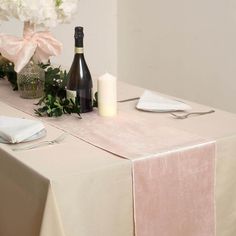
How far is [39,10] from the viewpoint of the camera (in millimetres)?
1550

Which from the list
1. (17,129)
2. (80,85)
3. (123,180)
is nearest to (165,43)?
(80,85)

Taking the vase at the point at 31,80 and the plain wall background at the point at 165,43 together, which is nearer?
the vase at the point at 31,80

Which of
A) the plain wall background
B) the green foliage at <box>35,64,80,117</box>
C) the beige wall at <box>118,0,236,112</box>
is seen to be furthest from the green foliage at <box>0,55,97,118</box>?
the beige wall at <box>118,0,236,112</box>

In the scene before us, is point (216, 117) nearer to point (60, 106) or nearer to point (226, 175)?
point (226, 175)

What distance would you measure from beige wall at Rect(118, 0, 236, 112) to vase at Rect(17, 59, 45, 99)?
1.33 m

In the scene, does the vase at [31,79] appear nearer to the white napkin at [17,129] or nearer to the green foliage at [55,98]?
the green foliage at [55,98]

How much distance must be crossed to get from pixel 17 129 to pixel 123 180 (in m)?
0.34

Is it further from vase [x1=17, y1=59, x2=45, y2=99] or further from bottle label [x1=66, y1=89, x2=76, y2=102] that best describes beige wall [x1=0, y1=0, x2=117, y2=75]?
bottle label [x1=66, y1=89, x2=76, y2=102]

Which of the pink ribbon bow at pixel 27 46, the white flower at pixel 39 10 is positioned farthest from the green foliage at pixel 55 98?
the white flower at pixel 39 10

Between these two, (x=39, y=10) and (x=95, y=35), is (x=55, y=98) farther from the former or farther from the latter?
(x=95, y=35)

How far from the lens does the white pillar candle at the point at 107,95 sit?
4.93 ft

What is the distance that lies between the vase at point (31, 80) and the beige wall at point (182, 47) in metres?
1.33

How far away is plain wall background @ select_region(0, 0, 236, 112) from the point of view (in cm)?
279

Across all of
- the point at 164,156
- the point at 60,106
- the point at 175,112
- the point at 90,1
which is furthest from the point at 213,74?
the point at 164,156
